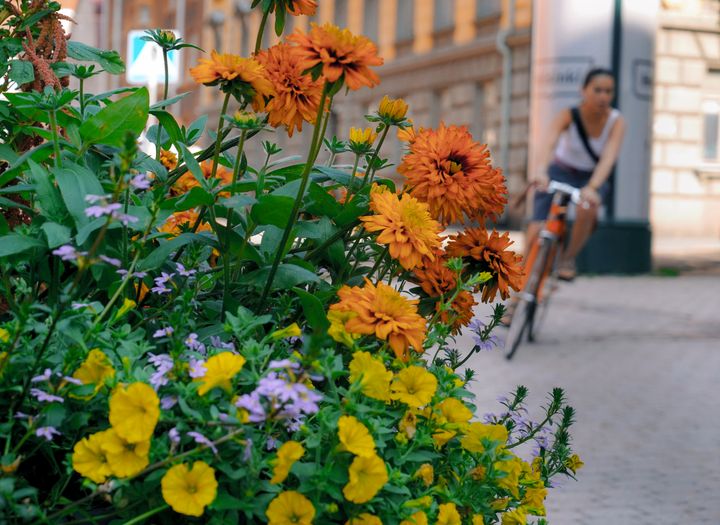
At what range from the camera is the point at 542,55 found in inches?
591

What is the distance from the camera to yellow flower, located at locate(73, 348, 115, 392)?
1608mm

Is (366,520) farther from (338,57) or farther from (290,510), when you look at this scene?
(338,57)

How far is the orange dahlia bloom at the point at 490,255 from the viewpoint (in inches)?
81.7

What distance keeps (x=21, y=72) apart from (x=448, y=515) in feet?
3.36

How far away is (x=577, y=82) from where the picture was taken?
49.0 feet

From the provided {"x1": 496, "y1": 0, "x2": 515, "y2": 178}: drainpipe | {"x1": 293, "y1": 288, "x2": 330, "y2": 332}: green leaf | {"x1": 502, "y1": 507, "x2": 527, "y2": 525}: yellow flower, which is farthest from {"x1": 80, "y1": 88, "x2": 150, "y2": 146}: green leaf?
{"x1": 496, "y1": 0, "x2": 515, "y2": 178}: drainpipe

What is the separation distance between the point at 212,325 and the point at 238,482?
0.38m

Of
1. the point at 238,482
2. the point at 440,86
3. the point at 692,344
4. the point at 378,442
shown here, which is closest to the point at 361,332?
the point at 378,442

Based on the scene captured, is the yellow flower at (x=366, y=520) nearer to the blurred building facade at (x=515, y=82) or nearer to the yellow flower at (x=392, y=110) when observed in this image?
the yellow flower at (x=392, y=110)

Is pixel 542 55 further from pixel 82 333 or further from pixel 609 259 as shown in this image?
pixel 82 333

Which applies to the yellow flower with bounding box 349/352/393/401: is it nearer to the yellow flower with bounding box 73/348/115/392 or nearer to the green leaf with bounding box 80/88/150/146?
the yellow flower with bounding box 73/348/115/392

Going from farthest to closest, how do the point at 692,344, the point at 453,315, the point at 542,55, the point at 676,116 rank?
the point at 676,116
the point at 542,55
the point at 692,344
the point at 453,315

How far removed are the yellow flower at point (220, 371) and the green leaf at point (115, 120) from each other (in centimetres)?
51

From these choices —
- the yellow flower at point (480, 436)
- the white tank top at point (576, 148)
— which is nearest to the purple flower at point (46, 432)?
the yellow flower at point (480, 436)
